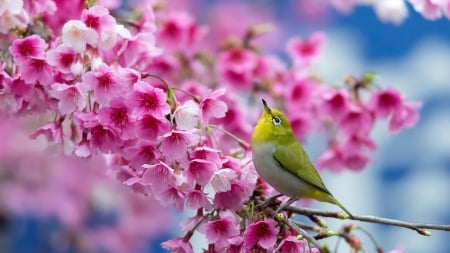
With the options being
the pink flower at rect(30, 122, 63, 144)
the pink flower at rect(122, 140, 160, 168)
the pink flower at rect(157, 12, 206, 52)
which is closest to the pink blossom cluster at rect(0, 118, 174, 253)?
the pink flower at rect(157, 12, 206, 52)

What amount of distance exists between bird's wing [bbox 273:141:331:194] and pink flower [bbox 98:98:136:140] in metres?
0.31

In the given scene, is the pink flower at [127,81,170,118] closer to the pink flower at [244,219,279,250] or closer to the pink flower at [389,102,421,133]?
the pink flower at [244,219,279,250]

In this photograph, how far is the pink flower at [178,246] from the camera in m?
1.66

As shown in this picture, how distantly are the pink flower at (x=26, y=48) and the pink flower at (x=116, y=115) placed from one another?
18 centimetres

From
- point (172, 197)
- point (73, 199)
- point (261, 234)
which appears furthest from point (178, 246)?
point (73, 199)

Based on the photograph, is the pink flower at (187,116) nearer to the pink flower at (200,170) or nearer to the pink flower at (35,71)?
the pink flower at (200,170)

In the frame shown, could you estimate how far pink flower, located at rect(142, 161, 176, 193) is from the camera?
1.61 meters

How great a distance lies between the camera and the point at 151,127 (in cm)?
163

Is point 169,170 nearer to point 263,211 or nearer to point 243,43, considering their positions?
point 263,211

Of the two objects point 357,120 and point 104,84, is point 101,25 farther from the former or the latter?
point 357,120

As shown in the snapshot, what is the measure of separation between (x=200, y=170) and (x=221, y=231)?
0.12m

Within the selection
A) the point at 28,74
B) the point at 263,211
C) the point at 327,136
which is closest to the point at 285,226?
the point at 263,211

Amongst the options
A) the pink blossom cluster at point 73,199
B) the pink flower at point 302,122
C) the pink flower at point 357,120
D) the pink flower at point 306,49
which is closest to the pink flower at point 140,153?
the pink flower at point 357,120

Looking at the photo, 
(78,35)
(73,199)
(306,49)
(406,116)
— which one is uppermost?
(78,35)
